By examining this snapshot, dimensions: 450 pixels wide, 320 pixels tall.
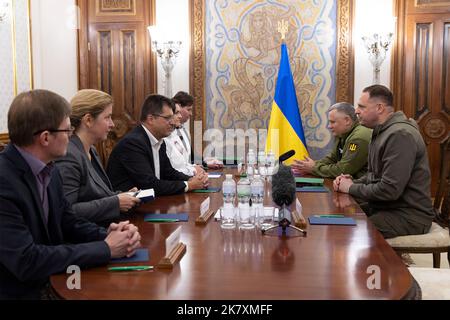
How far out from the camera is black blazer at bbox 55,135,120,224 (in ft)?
7.63

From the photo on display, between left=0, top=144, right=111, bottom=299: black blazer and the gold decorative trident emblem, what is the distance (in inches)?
175

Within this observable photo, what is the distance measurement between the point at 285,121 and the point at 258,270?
13.1ft

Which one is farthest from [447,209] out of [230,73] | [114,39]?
[114,39]

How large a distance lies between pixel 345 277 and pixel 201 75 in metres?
5.01

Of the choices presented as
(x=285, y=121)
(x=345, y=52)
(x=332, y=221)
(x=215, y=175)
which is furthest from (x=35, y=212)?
(x=345, y=52)

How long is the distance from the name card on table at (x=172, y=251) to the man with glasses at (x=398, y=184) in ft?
5.27

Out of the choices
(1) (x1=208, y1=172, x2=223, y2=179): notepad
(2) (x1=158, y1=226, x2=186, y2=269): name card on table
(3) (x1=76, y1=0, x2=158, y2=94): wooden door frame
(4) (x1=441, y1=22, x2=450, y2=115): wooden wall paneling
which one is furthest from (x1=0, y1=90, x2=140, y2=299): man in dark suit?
(4) (x1=441, y1=22, x2=450, y2=115): wooden wall paneling

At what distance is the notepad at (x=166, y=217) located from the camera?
2.41 metres

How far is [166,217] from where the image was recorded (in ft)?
8.10

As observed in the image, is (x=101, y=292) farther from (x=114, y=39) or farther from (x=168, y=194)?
(x=114, y=39)

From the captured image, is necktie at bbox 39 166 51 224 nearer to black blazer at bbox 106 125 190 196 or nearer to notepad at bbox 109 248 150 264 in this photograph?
notepad at bbox 109 248 150 264

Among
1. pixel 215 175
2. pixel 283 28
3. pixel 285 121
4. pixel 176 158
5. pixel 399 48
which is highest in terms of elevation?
pixel 283 28

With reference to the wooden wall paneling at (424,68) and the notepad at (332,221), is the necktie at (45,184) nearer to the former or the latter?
the notepad at (332,221)

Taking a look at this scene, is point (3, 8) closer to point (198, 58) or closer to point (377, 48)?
point (198, 58)
